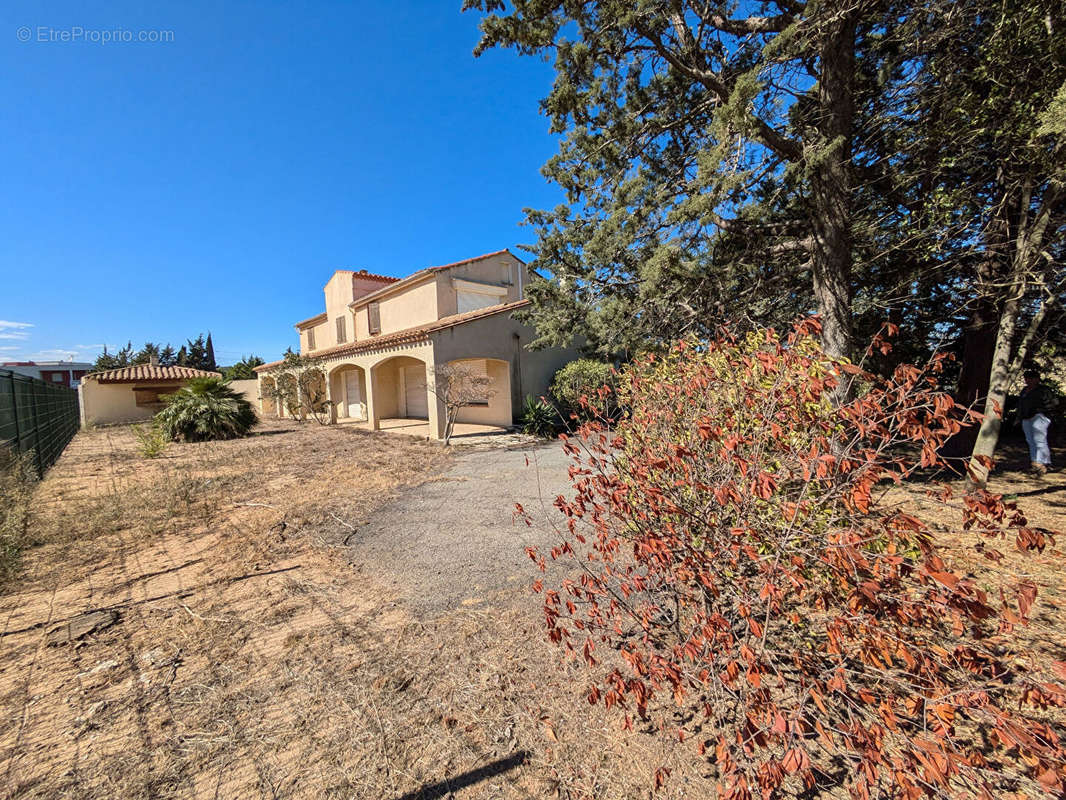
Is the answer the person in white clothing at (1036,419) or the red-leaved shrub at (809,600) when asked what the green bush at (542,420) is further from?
the red-leaved shrub at (809,600)

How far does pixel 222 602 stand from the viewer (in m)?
3.77

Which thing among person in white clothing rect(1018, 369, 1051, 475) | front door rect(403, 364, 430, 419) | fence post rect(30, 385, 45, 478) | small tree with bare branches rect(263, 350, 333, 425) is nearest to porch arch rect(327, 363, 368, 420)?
small tree with bare branches rect(263, 350, 333, 425)

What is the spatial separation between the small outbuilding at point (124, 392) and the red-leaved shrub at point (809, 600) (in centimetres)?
2351

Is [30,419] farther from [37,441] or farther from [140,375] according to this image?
[140,375]

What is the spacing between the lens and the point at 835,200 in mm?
5430

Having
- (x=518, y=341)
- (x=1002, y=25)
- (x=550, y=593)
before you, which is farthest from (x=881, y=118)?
(x=518, y=341)

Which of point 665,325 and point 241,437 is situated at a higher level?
point 665,325

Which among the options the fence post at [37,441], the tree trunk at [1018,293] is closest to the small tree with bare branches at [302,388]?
the fence post at [37,441]

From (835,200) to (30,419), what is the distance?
1503 cm

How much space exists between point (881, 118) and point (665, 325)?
12.8 ft

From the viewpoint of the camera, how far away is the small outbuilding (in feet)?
64.9

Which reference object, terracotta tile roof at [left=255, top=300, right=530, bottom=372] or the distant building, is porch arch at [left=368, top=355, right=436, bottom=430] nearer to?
terracotta tile roof at [left=255, top=300, right=530, bottom=372]

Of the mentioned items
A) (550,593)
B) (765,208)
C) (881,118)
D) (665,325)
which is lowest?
(550,593)

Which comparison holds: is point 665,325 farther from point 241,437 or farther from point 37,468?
point 241,437
